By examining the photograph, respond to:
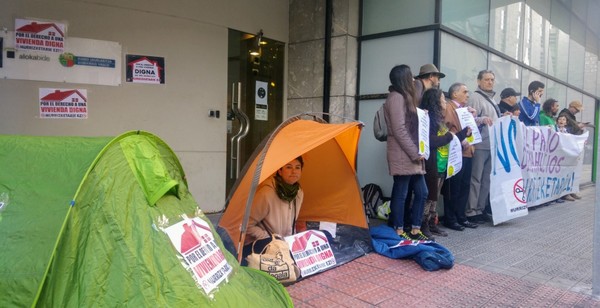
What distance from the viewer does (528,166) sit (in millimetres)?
6594

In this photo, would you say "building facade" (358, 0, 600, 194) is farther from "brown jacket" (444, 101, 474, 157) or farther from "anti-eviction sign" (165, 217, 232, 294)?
"anti-eviction sign" (165, 217, 232, 294)

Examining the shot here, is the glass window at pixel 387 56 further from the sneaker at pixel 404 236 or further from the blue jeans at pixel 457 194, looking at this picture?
the sneaker at pixel 404 236

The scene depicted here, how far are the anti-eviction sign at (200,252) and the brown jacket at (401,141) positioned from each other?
255cm

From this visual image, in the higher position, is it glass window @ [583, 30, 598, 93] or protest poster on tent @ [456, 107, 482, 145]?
glass window @ [583, 30, 598, 93]

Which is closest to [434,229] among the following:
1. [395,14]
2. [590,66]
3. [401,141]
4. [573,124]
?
[401,141]

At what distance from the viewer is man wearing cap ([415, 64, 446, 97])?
16.5 ft

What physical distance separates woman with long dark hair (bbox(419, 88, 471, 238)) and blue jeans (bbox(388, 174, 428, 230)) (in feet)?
1.05

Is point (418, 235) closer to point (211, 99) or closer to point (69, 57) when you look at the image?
point (211, 99)

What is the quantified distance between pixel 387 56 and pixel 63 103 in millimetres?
4108

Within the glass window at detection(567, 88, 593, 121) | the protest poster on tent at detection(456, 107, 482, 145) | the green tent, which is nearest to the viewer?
the green tent

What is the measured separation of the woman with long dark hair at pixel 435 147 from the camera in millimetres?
4910

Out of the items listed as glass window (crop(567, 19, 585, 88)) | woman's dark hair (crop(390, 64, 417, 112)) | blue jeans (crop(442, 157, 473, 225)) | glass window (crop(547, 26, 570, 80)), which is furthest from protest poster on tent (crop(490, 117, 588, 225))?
glass window (crop(567, 19, 585, 88))

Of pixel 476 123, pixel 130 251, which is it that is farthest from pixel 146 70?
pixel 476 123

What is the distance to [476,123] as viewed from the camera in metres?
5.57
